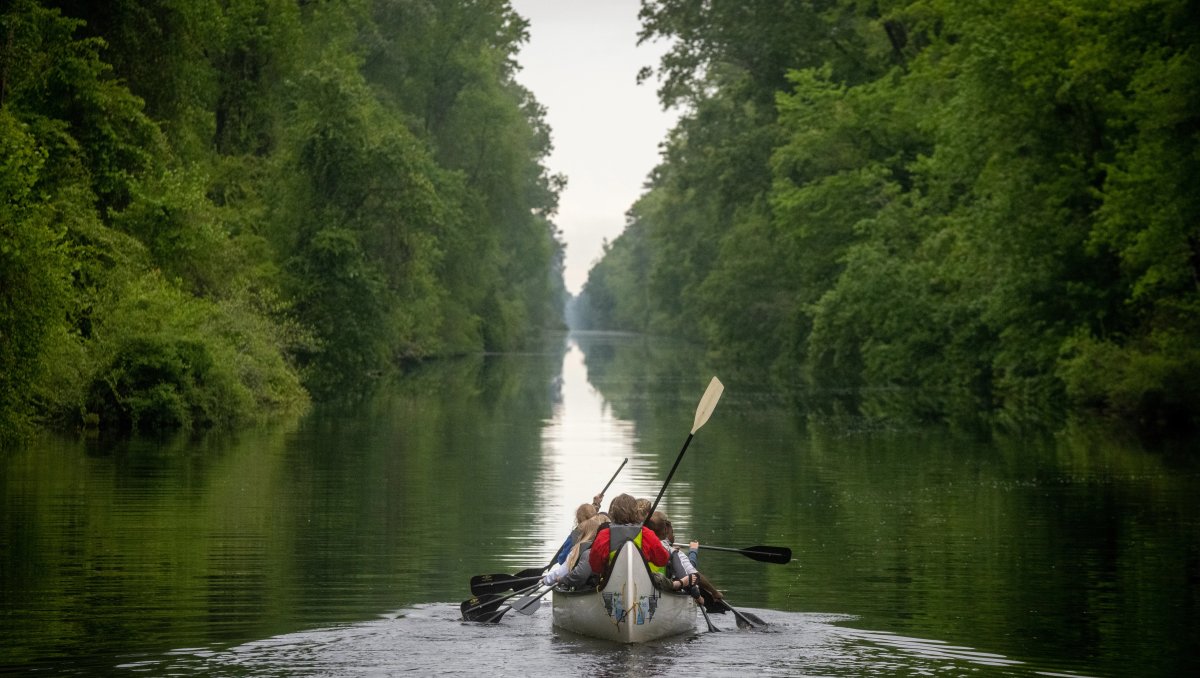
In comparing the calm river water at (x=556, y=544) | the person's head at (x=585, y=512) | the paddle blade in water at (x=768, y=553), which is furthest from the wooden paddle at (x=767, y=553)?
the person's head at (x=585, y=512)

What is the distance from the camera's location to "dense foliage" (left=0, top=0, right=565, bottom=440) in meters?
33.7

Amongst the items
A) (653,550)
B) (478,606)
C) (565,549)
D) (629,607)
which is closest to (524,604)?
(565,549)

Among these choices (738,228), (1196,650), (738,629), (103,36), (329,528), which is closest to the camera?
(1196,650)

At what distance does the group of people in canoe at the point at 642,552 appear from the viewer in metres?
15.6

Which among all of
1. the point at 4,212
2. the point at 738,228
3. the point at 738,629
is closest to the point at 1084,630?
the point at 738,629

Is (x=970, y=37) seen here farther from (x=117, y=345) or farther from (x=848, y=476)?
(x=117, y=345)

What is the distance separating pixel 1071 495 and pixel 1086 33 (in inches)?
713

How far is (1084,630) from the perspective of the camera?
50.1 feet

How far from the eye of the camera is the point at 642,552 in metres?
15.5

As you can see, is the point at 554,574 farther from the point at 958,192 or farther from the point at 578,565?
the point at 958,192

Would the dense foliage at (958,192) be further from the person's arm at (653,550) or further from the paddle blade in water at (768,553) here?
the person's arm at (653,550)

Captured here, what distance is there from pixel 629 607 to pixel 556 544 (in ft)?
20.3

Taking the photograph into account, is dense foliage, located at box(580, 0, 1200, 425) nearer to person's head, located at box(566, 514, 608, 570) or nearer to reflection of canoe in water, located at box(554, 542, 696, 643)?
person's head, located at box(566, 514, 608, 570)

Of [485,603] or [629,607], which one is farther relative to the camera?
[485,603]
